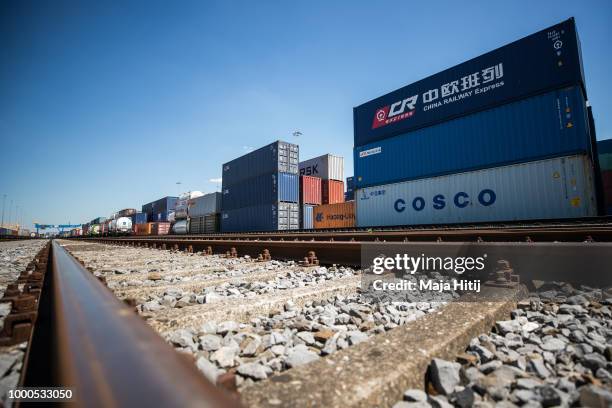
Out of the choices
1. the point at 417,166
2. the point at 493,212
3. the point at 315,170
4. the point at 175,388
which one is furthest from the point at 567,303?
the point at 315,170

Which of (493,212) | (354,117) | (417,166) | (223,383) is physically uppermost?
(354,117)

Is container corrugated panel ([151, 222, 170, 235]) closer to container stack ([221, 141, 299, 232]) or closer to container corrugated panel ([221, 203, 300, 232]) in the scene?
container stack ([221, 141, 299, 232])

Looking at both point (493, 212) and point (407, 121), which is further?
point (407, 121)

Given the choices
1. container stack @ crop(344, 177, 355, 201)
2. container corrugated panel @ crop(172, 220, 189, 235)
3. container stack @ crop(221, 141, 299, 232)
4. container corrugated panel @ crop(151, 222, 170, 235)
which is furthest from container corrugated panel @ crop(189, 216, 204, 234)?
container stack @ crop(344, 177, 355, 201)

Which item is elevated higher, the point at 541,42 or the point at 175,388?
the point at 541,42

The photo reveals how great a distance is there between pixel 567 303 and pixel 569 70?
13198 millimetres

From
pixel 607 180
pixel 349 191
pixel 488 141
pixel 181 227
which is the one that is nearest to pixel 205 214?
pixel 181 227

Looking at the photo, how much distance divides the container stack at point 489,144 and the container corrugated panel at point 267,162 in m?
6.81

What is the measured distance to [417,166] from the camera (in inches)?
582

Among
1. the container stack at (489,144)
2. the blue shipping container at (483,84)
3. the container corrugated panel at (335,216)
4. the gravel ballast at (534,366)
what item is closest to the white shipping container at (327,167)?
the container corrugated panel at (335,216)

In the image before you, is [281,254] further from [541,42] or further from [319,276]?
[541,42]

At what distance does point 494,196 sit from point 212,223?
2566cm

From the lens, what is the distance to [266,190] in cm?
2244

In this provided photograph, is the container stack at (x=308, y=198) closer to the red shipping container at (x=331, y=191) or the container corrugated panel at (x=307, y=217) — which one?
the container corrugated panel at (x=307, y=217)
